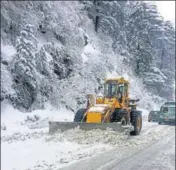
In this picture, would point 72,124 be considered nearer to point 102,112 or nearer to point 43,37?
point 102,112

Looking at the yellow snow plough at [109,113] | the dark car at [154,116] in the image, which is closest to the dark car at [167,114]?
the dark car at [154,116]

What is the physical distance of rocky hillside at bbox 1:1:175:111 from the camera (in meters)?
25.5

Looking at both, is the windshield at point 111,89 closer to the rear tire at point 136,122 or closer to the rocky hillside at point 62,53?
the rear tire at point 136,122

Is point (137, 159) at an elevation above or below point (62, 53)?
below

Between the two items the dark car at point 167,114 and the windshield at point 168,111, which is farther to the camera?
Answer: the windshield at point 168,111

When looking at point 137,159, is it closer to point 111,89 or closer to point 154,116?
point 111,89

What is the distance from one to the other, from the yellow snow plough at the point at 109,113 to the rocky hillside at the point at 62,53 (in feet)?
23.5

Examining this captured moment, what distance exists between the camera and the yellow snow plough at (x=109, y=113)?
1650 cm

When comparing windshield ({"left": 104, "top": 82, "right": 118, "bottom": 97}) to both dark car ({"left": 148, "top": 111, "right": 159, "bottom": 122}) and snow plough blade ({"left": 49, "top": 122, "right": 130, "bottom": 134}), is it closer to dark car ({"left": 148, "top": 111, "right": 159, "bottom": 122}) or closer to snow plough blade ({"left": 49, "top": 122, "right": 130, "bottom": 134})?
snow plough blade ({"left": 49, "top": 122, "right": 130, "bottom": 134})

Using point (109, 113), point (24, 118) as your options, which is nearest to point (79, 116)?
point (109, 113)

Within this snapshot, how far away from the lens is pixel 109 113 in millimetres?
18016

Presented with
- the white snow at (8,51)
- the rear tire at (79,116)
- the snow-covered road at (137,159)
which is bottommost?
the snow-covered road at (137,159)

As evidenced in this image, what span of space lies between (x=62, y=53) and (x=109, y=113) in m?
14.6

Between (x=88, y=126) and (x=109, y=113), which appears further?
(x=109, y=113)
